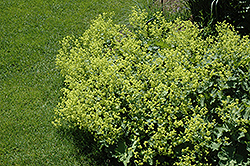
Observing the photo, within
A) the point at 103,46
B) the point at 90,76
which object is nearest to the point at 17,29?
the point at 103,46

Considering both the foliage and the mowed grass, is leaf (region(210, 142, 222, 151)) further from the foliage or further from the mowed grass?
the foliage

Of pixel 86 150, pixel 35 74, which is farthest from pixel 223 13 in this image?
pixel 35 74

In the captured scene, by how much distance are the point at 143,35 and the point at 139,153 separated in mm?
2368

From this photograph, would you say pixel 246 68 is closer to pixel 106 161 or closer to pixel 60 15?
pixel 106 161

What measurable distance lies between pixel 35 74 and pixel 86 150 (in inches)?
83.1

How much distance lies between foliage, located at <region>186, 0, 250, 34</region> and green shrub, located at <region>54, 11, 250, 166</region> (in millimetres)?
1287

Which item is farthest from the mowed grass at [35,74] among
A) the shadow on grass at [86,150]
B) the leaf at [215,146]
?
the leaf at [215,146]

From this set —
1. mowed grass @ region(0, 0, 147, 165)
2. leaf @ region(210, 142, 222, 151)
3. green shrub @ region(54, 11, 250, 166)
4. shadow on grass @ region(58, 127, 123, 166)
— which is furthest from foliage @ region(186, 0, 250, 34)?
shadow on grass @ region(58, 127, 123, 166)

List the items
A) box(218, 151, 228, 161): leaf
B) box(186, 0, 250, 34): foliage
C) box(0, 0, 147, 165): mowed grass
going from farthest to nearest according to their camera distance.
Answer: box(186, 0, 250, 34): foliage → box(0, 0, 147, 165): mowed grass → box(218, 151, 228, 161): leaf

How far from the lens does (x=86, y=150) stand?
14.4ft

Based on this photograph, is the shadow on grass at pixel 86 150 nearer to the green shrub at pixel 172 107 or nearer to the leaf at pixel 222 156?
the green shrub at pixel 172 107

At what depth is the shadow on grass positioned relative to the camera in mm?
4207

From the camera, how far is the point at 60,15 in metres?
7.23

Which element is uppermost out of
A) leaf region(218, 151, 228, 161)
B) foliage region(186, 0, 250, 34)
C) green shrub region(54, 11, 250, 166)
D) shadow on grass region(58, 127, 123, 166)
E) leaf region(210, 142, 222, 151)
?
foliage region(186, 0, 250, 34)
